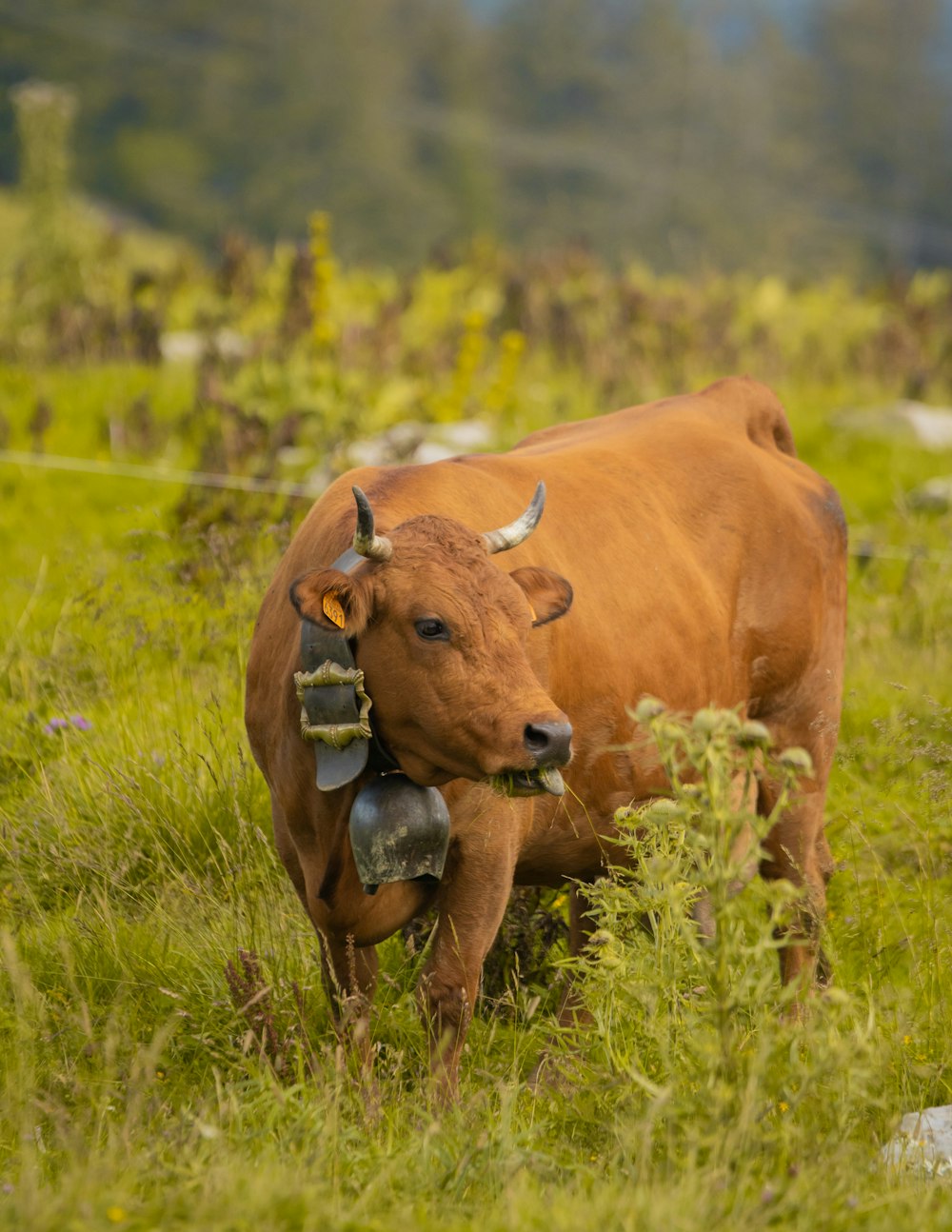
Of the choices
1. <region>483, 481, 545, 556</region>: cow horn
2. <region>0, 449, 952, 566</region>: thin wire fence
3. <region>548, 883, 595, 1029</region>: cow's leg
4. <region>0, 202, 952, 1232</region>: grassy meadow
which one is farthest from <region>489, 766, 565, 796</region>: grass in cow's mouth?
<region>0, 449, 952, 566</region>: thin wire fence

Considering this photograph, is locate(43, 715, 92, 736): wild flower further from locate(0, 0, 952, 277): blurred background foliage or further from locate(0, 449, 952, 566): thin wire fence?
locate(0, 0, 952, 277): blurred background foliage

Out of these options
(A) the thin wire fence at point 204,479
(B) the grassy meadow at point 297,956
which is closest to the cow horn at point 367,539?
(B) the grassy meadow at point 297,956

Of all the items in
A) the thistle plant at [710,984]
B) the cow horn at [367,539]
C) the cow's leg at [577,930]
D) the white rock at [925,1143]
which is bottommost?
the cow's leg at [577,930]

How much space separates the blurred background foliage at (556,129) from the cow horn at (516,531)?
1978 cm

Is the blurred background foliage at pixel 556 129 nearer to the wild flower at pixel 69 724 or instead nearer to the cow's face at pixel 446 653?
the wild flower at pixel 69 724

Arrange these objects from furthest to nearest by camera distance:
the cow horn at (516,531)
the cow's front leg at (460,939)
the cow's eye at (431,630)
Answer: the cow's front leg at (460,939) < the cow horn at (516,531) < the cow's eye at (431,630)

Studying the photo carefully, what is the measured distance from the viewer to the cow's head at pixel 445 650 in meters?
3.23

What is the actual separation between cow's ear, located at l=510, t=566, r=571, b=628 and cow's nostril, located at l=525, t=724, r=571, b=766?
0.44 metres

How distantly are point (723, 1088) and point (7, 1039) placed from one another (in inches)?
76.0

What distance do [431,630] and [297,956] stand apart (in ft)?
4.39

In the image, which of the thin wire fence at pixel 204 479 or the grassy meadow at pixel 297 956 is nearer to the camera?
the grassy meadow at pixel 297 956

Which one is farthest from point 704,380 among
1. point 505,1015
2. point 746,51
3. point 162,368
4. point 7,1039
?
point 746,51

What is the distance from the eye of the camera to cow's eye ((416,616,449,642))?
130 inches

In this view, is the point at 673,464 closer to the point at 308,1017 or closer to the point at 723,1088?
the point at 308,1017
